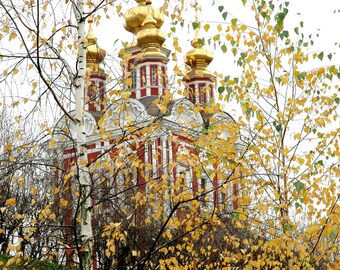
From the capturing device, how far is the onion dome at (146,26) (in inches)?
1014

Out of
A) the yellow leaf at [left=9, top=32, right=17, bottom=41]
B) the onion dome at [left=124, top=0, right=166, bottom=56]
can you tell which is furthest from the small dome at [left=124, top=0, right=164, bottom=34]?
the yellow leaf at [left=9, top=32, right=17, bottom=41]

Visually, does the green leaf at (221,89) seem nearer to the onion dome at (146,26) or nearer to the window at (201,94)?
the window at (201,94)

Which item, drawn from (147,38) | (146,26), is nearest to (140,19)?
(146,26)

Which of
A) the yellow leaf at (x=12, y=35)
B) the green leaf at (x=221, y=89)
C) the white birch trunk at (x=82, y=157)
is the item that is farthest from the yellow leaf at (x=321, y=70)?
the yellow leaf at (x=12, y=35)

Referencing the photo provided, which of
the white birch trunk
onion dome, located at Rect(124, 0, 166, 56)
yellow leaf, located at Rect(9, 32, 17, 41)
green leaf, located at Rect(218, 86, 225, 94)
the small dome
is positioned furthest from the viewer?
the small dome

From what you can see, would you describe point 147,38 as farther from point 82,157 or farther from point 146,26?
point 82,157

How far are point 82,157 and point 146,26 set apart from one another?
72.5ft

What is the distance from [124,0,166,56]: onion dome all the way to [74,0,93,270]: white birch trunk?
66.6 ft

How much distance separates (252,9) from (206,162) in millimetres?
1834

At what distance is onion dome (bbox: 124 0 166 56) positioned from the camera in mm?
25750

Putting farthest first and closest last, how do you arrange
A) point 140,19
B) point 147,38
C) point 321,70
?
point 140,19 < point 147,38 < point 321,70

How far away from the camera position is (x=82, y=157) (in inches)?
188

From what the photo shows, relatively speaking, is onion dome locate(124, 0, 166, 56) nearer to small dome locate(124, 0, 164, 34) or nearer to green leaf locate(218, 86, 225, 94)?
small dome locate(124, 0, 164, 34)

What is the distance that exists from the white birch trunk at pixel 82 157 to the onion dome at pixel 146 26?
2030cm
